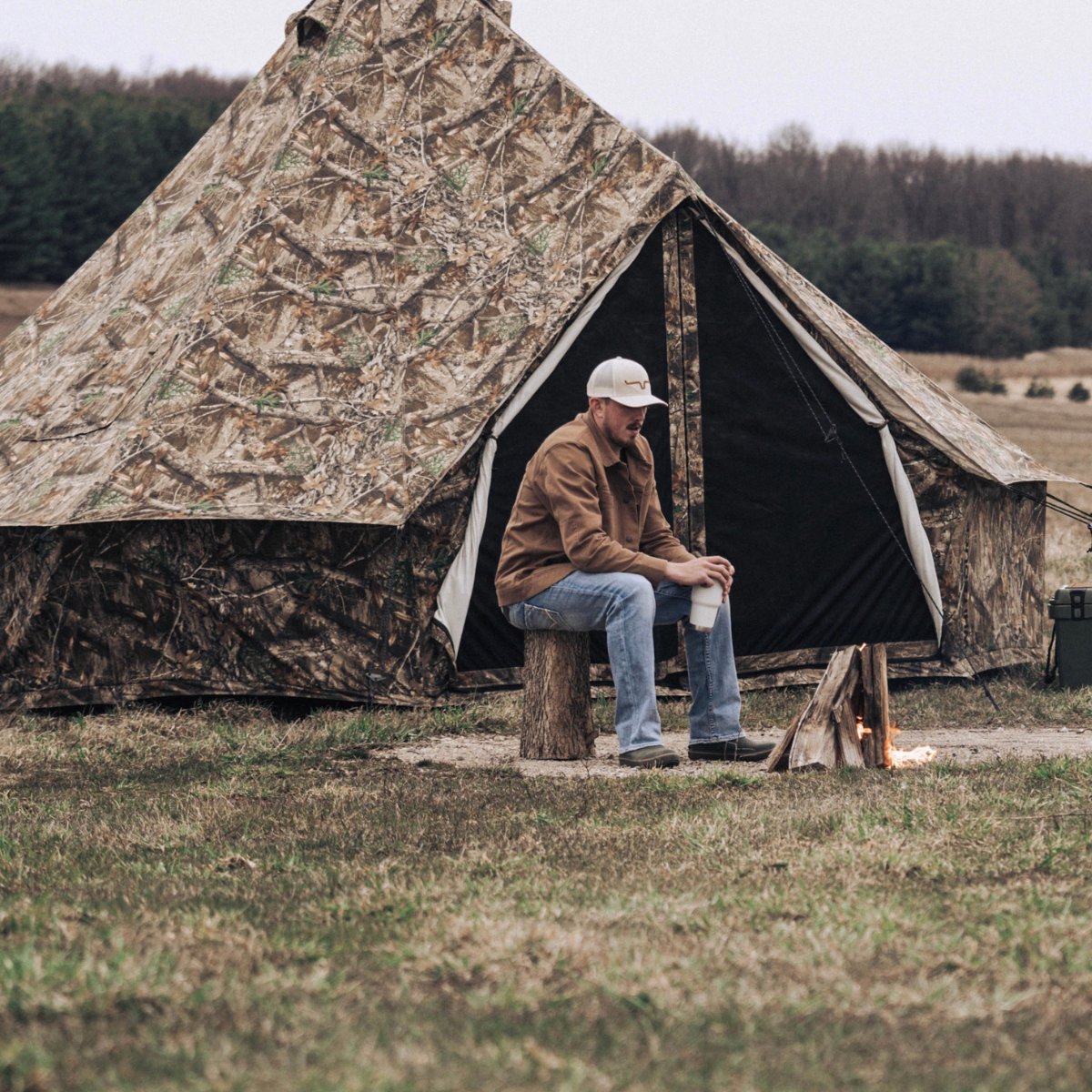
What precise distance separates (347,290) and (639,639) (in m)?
2.89

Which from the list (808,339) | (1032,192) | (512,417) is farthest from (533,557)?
(1032,192)

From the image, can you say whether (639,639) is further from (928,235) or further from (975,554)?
(928,235)

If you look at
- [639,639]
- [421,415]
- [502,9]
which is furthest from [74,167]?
[639,639]

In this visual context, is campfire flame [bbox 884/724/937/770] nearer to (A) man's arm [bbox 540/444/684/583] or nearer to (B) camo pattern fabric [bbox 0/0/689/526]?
(A) man's arm [bbox 540/444/684/583]

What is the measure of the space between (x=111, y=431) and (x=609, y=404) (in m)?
2.85

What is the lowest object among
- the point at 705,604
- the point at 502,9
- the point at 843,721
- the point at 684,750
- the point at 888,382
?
the point at 684,750

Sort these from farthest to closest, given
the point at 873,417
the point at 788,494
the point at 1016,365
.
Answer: the point at 1016,365, the point at 788,494, the point at 873,417

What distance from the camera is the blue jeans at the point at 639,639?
6324 millimetres

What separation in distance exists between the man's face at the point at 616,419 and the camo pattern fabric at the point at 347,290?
51.0 inches

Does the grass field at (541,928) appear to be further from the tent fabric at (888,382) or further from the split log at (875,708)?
the tent fabric at (888,382)

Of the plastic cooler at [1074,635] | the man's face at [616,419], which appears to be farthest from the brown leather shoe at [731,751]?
the plastic cooler at [1074,635]

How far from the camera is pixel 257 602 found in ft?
25.7

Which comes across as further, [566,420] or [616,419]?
[566,420]

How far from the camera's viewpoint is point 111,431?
8.03m
